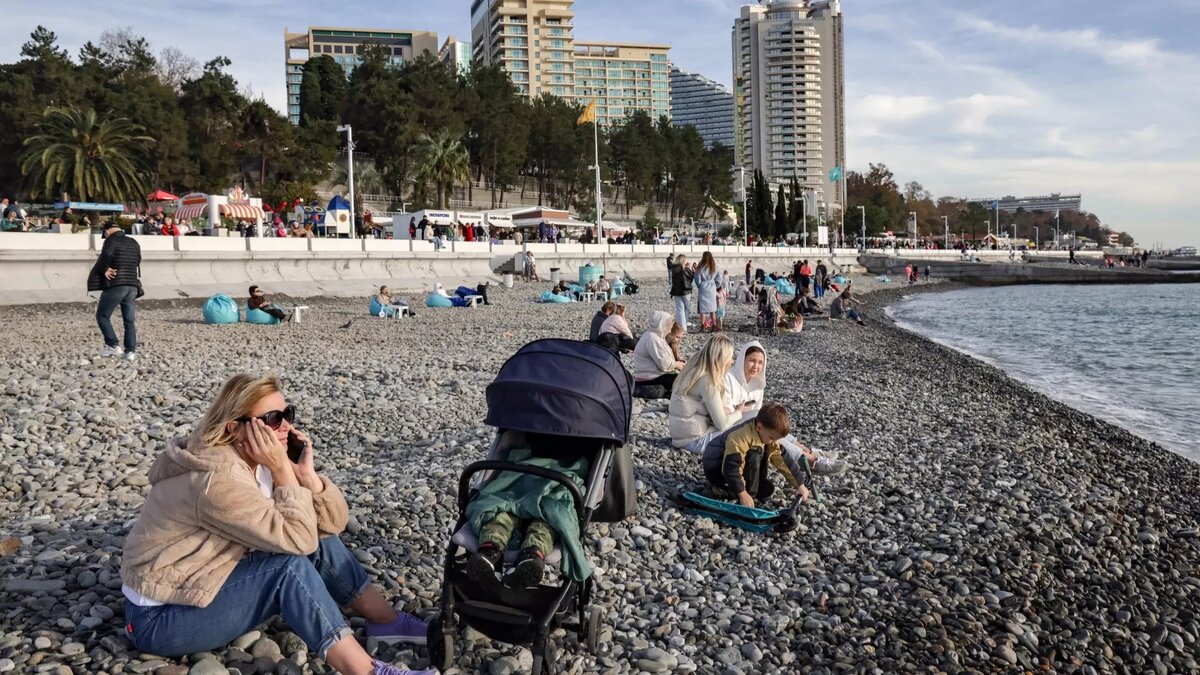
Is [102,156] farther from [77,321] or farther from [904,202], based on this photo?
[904,202]

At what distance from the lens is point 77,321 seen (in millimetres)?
17828

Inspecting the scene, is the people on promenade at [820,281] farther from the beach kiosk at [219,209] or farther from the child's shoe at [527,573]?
the child's shoe at [527,573]

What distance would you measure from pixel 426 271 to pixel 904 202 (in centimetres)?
13595

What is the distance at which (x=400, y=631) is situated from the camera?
3846 millimetres

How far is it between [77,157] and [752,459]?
165 ft

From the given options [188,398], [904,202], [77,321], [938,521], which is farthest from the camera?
[904,202]

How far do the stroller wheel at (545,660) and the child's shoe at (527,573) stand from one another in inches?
9.4

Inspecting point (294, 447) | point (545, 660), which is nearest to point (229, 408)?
point (294, 447)

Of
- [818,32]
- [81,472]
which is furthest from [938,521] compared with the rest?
[818,32]

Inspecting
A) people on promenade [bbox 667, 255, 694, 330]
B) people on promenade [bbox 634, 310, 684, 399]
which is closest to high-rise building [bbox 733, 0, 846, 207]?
people on promenade [bbox 667, 255, 694, 330]

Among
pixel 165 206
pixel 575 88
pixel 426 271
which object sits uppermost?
pixel 575 88

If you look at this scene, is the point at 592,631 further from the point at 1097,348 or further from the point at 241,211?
the point at 241,211

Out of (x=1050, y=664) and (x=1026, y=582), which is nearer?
(x=1050, y=664)

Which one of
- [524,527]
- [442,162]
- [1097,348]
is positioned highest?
[442,162]
